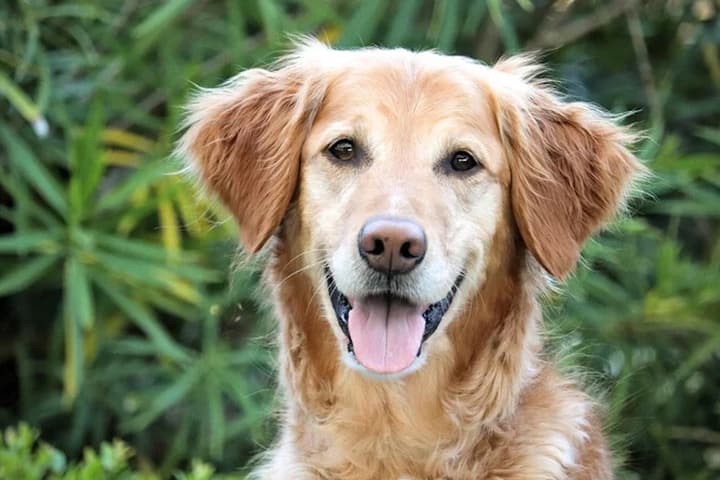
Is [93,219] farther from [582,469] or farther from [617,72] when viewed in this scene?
[582,469]

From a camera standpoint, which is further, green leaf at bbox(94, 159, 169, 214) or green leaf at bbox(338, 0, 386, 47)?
green leaf at bbox(338, 0, 386, 47)

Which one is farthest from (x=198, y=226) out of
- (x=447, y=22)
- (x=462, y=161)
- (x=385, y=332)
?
(x=385, y=332)

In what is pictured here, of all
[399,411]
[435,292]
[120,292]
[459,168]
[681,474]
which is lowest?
[681,474]

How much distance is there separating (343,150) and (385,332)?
0.57 meters

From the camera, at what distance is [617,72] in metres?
7.51

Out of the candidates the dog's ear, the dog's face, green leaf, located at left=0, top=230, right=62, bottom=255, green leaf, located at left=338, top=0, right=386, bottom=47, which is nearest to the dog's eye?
the dog's face

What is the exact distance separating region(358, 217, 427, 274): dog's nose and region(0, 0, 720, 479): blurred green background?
263 centimetres

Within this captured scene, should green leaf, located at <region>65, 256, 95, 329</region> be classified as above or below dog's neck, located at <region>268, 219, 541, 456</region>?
below

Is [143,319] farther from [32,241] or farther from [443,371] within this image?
[443,371]

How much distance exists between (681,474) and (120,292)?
9.99ft

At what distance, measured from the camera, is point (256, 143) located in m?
4.21

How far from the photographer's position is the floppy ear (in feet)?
13.4

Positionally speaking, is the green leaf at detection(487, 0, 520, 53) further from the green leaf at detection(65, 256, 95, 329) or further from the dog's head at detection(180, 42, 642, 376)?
the green leaf at detection(65, 256, 95, 329)

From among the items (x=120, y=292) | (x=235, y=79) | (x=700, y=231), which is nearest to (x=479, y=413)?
(x=235, y=79)
